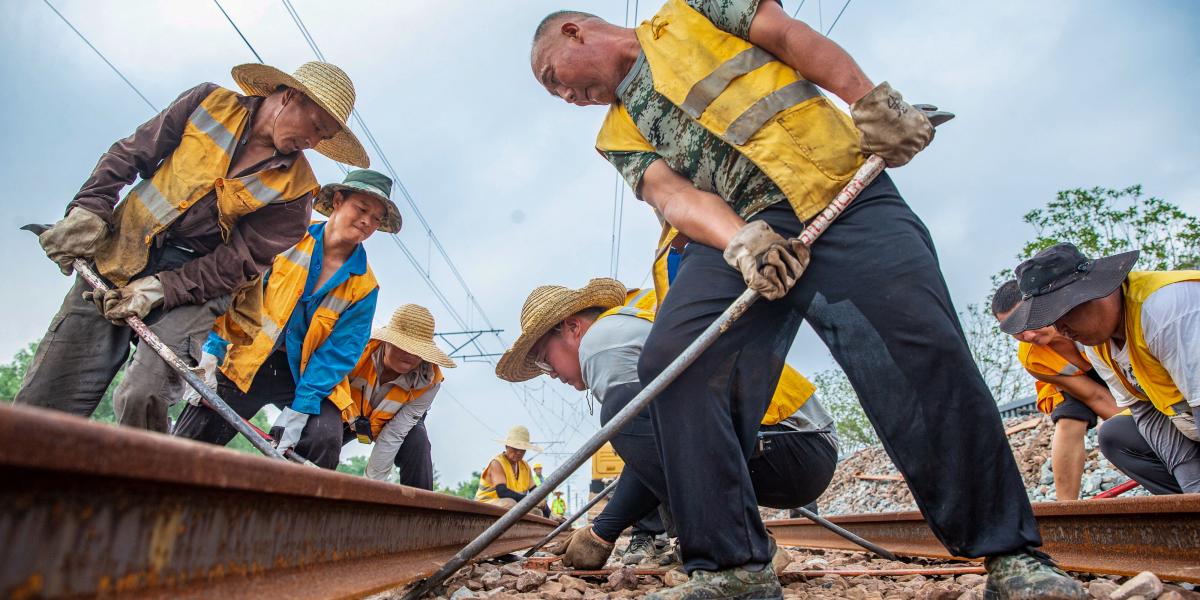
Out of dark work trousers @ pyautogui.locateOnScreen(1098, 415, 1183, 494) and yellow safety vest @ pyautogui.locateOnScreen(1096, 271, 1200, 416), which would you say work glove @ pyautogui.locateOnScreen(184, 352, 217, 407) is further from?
dark work trousers @ pyautogui.locateOnScreen(1098, 415, 1183, 494)

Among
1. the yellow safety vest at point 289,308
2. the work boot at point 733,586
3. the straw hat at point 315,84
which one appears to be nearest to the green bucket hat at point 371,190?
the yellow safety vest at point 289,308

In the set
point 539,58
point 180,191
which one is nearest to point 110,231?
point 180,191

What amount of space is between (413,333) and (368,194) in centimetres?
159

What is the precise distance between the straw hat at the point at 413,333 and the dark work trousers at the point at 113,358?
78.1 inches

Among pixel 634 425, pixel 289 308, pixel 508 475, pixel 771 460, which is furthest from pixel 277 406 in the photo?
pixel 508 475

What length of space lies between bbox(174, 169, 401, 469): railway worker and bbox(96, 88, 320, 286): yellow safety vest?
81 centimetres

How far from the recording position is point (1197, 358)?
2.52 metres

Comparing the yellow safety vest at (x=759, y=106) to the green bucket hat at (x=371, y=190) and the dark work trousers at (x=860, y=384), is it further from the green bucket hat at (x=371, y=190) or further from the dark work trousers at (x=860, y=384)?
the green bucket hat at (x=371, y=190)

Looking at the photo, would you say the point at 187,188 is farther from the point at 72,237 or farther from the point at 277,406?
the point at 277,406

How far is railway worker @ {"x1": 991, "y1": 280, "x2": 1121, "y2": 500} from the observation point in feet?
13.7

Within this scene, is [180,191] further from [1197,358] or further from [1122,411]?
[1122,411]

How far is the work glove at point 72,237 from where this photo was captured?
10.1ft

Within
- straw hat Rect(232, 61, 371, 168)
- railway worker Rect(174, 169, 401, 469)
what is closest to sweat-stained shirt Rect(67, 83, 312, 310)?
straw hat Rect(232, 61, 371, 168)

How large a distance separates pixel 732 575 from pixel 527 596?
2.92 ft
